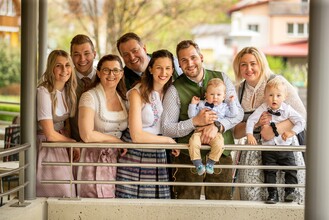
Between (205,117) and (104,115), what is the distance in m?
0.84

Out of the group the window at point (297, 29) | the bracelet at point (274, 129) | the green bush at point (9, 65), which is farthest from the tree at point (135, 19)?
the bracelet at point (274, 129)

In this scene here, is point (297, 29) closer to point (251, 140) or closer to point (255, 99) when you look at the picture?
point (255, 99)

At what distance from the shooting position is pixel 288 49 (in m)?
36.6

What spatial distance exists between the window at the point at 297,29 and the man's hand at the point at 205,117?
3090cm

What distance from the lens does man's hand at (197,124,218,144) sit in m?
7.05

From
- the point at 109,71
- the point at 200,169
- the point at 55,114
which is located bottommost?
the point at 200,169

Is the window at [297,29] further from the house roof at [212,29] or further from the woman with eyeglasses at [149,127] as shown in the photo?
the woman with eyeglasses at [149,127]

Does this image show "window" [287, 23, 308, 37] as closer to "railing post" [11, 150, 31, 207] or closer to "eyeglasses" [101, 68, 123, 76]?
"eyeglasses" [101, 68, 123, 76]

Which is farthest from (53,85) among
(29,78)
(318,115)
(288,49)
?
(288,49)

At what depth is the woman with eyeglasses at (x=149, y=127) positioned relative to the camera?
7.05 m

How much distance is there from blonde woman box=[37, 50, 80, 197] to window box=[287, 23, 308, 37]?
30868mm

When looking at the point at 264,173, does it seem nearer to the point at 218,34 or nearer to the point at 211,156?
the point at 211,156

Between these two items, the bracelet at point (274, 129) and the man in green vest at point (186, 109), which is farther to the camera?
the bracelet at point (274, 129)

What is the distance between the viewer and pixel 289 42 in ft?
122
